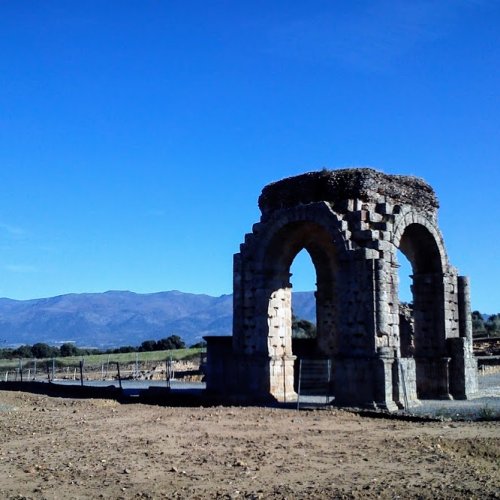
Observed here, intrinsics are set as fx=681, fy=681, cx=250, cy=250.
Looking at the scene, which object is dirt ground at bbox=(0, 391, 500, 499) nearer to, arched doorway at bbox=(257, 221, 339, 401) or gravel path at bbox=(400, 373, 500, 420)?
gravel path at bbox=(400, 373, 500, 420)

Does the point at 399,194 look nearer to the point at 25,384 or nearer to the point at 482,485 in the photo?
the point at 482,485

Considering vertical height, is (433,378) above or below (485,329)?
below

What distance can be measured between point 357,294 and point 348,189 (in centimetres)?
314

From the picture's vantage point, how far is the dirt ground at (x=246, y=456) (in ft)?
29.1

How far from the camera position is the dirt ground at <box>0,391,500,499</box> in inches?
349

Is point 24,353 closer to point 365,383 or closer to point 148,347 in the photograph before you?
point 148,347

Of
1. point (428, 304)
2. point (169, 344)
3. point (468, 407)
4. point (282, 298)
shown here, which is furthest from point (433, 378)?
point (169, 344)

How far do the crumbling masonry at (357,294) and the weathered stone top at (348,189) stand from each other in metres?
0.03

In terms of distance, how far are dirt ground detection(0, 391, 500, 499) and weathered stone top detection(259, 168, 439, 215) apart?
6.17 meters

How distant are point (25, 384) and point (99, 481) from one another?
63.6ft

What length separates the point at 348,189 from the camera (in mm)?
19125

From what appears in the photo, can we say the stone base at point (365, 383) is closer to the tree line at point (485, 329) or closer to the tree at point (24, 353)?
the tree line at point (485, 329)

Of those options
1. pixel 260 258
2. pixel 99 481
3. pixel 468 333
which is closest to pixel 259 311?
pixel 260 258

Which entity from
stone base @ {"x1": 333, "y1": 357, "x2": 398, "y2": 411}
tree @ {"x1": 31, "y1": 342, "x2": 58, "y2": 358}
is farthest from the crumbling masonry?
tree @ {"x1": 31, "y1": 342, "x2": 58, "y2": 358}
